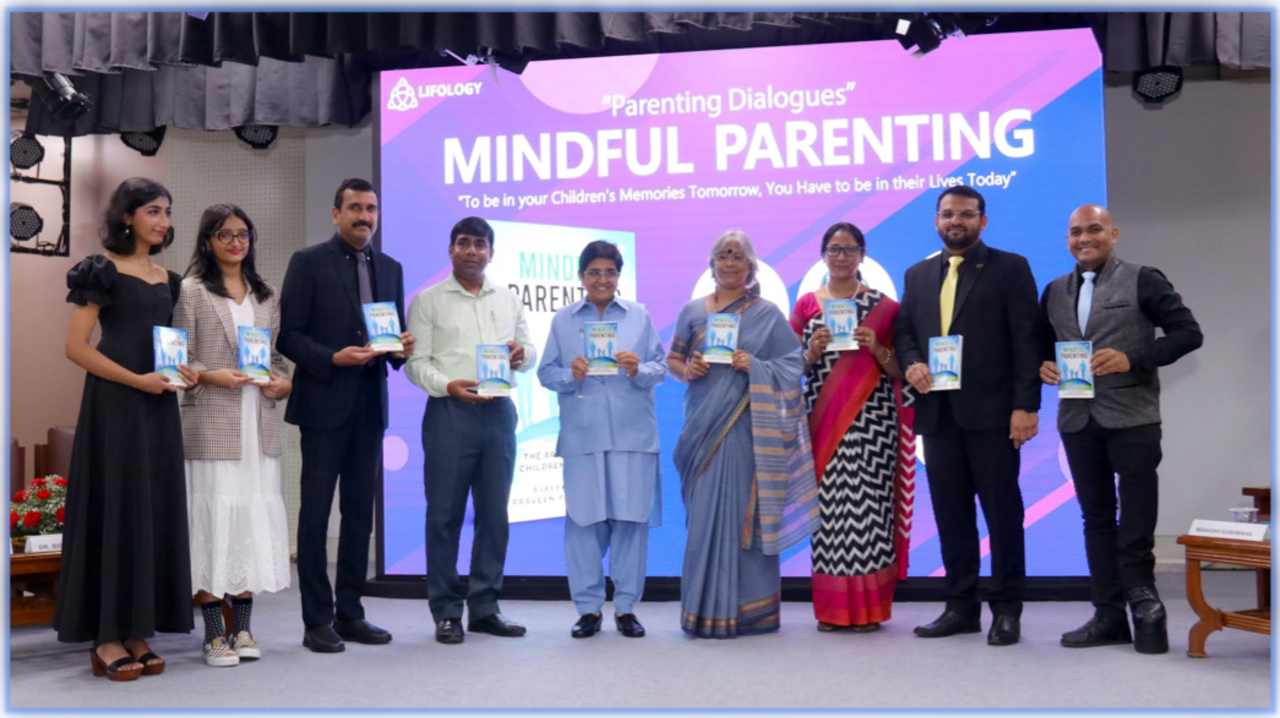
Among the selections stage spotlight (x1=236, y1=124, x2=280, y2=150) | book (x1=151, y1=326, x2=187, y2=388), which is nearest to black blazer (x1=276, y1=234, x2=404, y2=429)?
book (x1=151, y1=326, x2=187, y2=388)

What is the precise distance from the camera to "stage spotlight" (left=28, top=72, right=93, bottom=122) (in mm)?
5578

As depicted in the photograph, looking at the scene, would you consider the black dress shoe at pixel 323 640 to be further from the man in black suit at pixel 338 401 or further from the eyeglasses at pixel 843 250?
the eyeglasses at pixel 843 250

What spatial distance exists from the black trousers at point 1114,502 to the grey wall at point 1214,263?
2.50 metres

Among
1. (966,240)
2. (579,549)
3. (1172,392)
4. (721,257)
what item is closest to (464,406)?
(579,549)

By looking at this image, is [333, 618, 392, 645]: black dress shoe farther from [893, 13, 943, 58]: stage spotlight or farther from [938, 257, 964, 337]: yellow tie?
[893, 13, 943, 58]: stage spotlight

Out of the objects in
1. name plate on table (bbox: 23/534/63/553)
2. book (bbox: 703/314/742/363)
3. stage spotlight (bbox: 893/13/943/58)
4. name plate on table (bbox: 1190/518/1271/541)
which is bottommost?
name plate on table (bbox: 23/534/63/553)

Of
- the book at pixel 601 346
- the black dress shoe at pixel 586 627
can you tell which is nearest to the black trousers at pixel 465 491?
the black dress shoe at pixel 586 627

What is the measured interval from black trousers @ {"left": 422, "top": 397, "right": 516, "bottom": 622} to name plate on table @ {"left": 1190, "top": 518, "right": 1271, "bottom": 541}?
7.94 ft

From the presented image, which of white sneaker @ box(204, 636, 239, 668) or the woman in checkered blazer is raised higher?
the woman in checkered blazer

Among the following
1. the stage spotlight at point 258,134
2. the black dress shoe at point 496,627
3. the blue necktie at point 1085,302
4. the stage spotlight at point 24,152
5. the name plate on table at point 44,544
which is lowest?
the black dress shoe at point 496,627

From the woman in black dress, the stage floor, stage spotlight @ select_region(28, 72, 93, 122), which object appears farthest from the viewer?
stage spotlight @ select_region(28, 72, 93, 122)

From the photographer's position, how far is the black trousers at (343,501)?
407 cm

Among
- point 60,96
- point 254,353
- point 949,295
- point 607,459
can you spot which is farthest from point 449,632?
point 60,96

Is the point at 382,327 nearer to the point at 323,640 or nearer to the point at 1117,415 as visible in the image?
the point at 323,640
